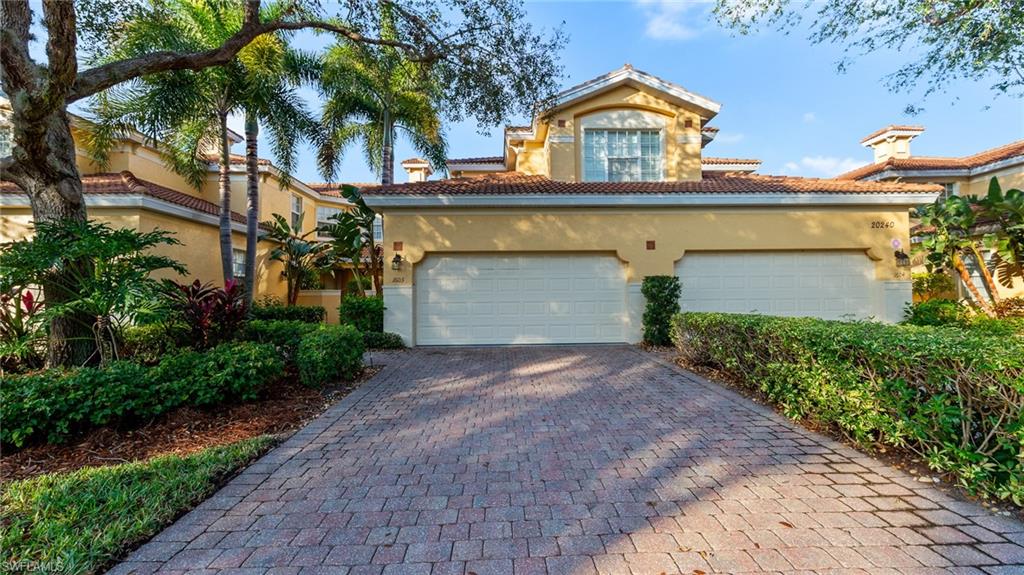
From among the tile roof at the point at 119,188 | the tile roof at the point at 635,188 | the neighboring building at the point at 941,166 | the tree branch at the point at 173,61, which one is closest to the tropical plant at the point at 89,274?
the tree branch at the point at 173,61

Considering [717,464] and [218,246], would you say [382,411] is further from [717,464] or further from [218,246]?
[218,246]

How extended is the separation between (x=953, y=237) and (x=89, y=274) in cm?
1729

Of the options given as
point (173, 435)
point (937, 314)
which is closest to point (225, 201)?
point (173, 435)

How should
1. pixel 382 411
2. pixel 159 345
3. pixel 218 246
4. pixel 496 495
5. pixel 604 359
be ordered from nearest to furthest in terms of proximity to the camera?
pixel 496 495 < pixel 382 411 < pixel 159 345 < pixel 604 359 < pixel 218 246

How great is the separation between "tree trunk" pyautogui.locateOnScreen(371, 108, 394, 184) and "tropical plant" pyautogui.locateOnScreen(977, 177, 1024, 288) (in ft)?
54.0

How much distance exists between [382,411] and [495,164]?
1467cm

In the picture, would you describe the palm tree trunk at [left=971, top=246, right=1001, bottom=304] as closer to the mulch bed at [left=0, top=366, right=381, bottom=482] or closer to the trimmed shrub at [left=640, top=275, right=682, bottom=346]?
the trimmed shrub at [left=640, top=275, right=682, bottom=346]

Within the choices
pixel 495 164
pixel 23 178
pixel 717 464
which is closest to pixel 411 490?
pixel 717 464

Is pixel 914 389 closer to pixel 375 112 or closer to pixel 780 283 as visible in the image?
pixel 780 283

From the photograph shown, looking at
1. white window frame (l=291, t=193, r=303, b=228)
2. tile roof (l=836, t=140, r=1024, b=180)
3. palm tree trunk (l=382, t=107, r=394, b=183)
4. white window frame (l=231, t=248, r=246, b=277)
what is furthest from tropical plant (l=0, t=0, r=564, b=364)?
tile roof (l=836, t=140, r=1024, b=180)

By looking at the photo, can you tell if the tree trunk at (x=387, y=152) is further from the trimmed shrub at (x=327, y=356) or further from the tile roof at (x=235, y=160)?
the trimmed shrub at (x=327, y=356)

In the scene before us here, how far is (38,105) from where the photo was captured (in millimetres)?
4633

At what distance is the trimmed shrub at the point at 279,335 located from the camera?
649cm

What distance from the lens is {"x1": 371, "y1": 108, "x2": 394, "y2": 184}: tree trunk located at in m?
14.2
